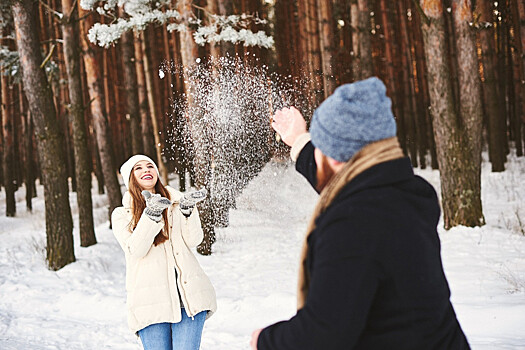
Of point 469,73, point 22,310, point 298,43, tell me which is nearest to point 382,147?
point 22,310

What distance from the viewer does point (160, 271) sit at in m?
3.38

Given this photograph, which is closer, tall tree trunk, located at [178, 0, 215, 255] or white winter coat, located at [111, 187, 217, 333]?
white winter coat, located at [111, 187, 217, 333]

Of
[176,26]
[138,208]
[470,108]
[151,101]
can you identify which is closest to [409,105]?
[151,101]

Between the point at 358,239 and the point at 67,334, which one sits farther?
the point at 67,334

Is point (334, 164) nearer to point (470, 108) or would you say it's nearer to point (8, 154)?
point (470, 108)

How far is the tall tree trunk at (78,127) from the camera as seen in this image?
1114 cm

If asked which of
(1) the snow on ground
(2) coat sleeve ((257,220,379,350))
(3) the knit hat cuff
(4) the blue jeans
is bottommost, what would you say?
(1) the snow on ground

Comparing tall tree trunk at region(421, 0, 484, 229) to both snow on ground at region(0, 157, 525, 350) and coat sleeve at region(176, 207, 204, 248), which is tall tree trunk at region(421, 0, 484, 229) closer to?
snow on ground at region(0, 157, 525, 350)

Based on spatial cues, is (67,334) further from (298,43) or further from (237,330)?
(298,43)

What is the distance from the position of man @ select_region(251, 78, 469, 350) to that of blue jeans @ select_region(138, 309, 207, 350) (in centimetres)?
174

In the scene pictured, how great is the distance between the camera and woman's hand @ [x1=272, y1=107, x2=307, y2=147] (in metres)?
2.33

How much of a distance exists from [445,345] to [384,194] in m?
0.50

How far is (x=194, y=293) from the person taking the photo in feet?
11.0

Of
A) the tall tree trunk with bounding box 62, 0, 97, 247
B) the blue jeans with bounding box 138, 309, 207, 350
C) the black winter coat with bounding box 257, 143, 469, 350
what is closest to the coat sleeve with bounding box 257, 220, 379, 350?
the black winter coat with bounding box 257, 143, 469, 350
